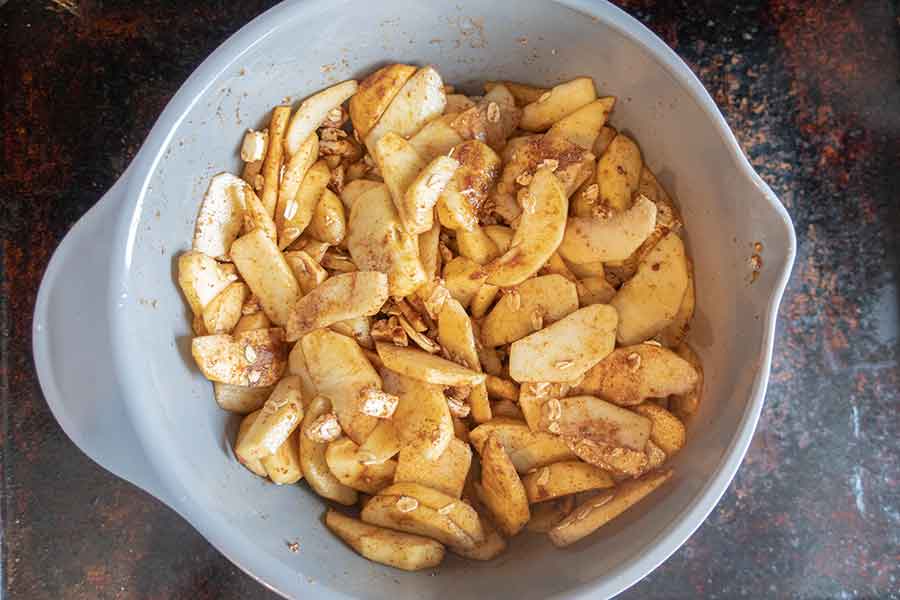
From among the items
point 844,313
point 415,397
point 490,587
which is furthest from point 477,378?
point 844,313

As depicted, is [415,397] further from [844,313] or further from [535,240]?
[844,313]

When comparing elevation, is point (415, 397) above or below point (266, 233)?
below

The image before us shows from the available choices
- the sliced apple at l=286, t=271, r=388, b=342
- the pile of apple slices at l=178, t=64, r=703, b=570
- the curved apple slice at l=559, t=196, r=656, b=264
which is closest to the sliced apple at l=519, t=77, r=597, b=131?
the pile of apple slices at l=178, t=64, r=703, b=570

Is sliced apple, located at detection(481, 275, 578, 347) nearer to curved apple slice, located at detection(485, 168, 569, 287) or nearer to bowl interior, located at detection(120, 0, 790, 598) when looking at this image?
curved apple slice, located at detection(485, 168, 569, 287)

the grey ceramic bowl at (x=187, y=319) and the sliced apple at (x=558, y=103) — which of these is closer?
the grey ceramic bowl at (x=187, y=319)

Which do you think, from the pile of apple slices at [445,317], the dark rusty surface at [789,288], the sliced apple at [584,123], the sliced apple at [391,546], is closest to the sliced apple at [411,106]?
the pile of apple slices at [445,317]

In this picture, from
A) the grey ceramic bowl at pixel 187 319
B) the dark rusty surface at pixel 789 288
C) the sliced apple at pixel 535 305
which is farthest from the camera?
the dark rusty surface at pixel 789 288

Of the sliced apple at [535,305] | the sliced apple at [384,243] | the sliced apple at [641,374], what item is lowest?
the sliced apple at [641,374]

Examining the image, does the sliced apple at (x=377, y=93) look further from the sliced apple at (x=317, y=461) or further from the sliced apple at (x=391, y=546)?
the sliced apple at (x=391, y=546)

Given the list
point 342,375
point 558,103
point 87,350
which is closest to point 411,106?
point 558,103
